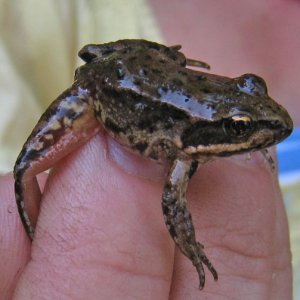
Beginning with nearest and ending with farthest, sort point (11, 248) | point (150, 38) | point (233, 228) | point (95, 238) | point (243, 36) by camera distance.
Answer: point (95, 238)
point (11, 248)
point (233, 228)
point (150, 38)
point (243, 36)

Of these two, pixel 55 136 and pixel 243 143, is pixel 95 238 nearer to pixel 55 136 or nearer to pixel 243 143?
pixel 55 136

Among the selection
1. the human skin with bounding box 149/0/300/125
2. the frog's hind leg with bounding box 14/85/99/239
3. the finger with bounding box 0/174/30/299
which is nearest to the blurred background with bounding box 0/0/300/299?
the human skin with bounding box 149/0/300/125

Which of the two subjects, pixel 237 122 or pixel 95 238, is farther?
pixel 95 238

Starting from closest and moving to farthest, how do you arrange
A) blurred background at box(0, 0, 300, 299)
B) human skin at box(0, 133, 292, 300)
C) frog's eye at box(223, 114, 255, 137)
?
frog's eye at box(223, 114, 255, 137), human skin at box(0, 133, 292, 300), blurred background at box(0, 0, 300, 299)

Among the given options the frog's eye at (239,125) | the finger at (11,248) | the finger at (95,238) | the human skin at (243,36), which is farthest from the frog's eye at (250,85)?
the human skin at (243,36)

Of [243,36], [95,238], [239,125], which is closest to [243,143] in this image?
[239,125]

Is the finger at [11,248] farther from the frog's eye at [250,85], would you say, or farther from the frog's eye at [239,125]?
the frog's eye at [250,85]

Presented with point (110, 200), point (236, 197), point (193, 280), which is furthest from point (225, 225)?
point (110, 200)

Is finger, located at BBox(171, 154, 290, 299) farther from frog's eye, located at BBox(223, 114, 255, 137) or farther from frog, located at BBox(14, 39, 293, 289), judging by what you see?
frog's eye, located at BBox(223, 114, 255, 137)
